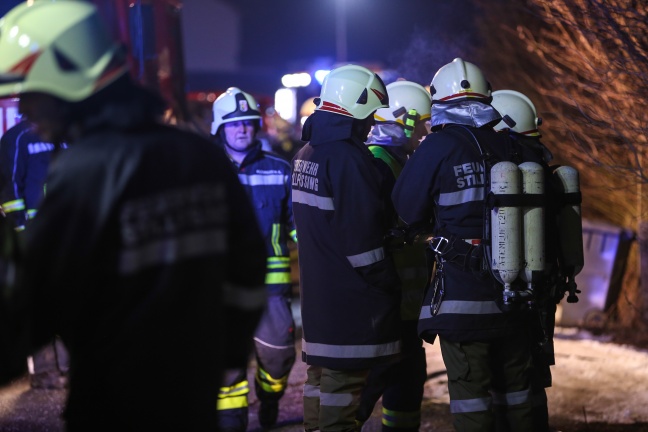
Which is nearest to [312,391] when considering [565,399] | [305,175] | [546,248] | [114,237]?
[305,175]

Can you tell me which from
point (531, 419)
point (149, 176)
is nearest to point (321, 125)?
point (531, 419)

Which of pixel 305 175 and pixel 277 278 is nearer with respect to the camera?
pixel 305 175

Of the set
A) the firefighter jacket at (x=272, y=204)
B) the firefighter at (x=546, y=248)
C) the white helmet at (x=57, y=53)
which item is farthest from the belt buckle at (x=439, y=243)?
the white helmet at (x=57, y=53)

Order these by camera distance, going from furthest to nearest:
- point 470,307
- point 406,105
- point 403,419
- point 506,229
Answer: point 406,105 → point 403,419 → point 470,307 → point 506,229

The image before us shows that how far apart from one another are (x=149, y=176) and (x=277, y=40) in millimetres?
49598

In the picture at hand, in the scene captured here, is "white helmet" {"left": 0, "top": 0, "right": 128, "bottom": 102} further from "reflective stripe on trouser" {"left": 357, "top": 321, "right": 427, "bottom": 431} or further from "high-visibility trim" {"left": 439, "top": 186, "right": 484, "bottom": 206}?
"reflective stripe on trouser" {"left": 357, "top": 321, "right": 427, "bottom": 431}

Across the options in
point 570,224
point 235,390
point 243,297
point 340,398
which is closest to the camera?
point 243,297

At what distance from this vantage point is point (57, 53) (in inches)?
96.0

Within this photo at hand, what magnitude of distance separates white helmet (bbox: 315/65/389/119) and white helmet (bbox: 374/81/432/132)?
25.7 inches

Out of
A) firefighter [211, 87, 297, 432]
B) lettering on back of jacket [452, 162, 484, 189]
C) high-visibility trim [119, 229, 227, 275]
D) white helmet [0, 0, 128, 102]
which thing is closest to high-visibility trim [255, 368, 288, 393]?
firefighter [211, 87, 297, 432]

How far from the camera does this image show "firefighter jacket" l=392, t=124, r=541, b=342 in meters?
4.54

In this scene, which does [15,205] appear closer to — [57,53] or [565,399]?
[565,399]

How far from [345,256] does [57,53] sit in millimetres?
2458

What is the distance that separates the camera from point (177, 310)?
2486mm
